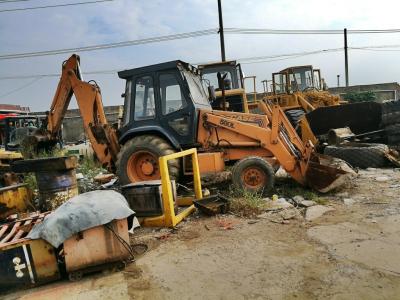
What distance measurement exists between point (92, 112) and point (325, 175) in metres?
4.40

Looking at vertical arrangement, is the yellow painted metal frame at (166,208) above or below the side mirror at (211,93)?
below

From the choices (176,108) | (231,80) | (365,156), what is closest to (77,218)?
(176,108)

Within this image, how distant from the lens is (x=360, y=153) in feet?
29.5

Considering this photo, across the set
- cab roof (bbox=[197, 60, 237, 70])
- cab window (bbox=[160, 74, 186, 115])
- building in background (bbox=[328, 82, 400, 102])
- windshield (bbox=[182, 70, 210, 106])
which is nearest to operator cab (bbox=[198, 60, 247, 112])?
cab roof (bbox=[197, 60, 237, 70])

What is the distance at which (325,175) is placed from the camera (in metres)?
6.75

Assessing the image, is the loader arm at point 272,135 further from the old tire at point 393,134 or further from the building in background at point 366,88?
the building in background at point 366,88

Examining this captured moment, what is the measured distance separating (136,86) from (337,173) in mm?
3795

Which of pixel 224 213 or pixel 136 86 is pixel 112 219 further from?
pixel 136 86

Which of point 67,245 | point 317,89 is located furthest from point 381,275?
point 317,89

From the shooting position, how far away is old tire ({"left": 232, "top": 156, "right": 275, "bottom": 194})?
6.91 metres

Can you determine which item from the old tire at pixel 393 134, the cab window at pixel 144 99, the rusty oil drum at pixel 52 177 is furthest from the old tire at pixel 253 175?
the old tire at pixel 393 134

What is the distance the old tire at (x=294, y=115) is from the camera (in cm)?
1392

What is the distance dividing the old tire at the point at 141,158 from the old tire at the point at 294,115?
7532mm

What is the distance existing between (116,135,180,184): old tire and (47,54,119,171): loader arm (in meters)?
0.53
